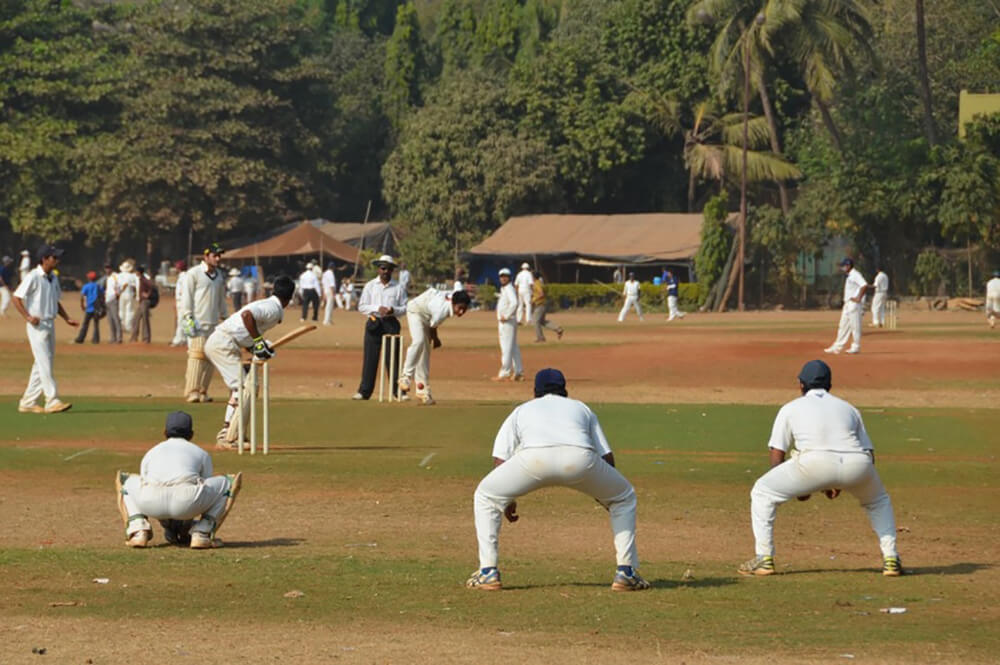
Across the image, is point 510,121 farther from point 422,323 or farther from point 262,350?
point 262,350

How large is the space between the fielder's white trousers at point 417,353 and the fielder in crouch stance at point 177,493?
36.6 feet

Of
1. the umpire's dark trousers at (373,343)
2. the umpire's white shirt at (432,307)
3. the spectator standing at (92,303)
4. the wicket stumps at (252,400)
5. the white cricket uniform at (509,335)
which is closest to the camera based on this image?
the wicket stumps at (252,400)

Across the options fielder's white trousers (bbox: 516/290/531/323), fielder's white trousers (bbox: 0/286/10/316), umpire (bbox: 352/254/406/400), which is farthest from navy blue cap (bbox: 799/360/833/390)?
fielder's white trousers (bbox: 0/286/10/316)

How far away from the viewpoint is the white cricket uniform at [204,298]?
2377 cm

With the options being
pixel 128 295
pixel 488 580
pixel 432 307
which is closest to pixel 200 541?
pixel 488 580

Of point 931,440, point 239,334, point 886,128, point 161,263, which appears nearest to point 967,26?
point 886,128

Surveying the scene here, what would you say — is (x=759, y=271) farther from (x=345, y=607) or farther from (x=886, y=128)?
(x=345, y=607)

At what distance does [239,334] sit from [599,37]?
2887 inches

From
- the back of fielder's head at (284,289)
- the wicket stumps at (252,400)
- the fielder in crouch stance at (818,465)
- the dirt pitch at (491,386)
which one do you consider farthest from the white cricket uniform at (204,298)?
the fielder in crouch stance at (818,465)

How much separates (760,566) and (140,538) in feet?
14.1

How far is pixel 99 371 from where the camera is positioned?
31469 mm

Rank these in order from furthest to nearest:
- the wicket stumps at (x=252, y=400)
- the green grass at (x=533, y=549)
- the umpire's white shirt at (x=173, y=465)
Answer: the wicket stumps at (x=252, y=400)
the umpire's white shirt at (x=173, y=465)
the green grass at (x=533, y=549)

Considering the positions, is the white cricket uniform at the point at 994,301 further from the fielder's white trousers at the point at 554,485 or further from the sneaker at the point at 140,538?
the fielder's white trousers at the point at 554,485

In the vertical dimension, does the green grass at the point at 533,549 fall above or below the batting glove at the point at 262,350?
below
